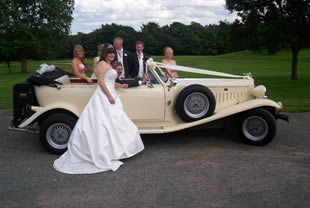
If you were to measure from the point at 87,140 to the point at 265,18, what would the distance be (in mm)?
16911

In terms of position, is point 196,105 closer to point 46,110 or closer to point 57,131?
point 57,131

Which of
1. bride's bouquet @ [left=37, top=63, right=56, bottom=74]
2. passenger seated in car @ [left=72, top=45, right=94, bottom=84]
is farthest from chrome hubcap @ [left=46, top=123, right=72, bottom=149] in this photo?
bride's bouquet @ [left=37, top=63, right=56, bottom=74]

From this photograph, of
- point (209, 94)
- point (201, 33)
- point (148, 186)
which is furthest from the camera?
point (201, 33)

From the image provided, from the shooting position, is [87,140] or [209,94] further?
[209,94]

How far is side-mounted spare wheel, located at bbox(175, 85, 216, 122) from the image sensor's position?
5.66 m

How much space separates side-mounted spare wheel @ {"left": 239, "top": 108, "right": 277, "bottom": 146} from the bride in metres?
2.21

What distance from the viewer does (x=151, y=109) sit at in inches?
231

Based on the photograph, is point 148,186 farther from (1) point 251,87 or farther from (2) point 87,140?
(1) point 251,87

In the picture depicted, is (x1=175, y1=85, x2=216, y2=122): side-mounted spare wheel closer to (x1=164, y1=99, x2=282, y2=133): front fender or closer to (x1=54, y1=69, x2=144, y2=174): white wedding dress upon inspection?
(x1=164, y1=99, x2=282, y2=133): front fender

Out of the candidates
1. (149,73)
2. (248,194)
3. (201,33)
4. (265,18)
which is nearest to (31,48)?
(265,18)

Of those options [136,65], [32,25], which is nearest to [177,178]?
[136,65]

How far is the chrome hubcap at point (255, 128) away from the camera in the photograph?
5848 mm

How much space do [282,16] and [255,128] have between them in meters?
13.1

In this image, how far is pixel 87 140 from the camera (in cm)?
498
